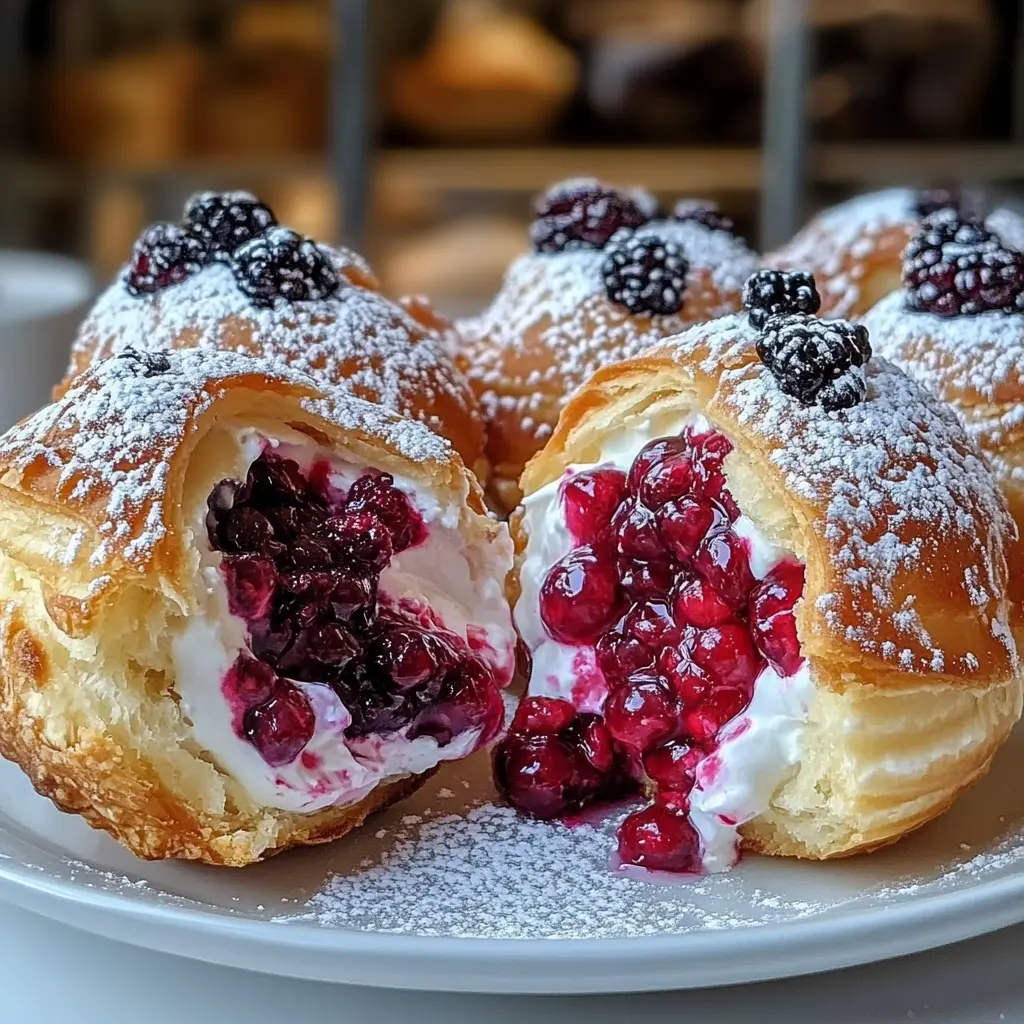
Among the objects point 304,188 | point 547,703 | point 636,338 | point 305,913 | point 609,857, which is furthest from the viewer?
point 304,188

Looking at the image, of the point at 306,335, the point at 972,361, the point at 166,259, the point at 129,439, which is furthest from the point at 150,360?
the point at 972,361

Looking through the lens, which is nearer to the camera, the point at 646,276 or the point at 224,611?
the point at 224,611

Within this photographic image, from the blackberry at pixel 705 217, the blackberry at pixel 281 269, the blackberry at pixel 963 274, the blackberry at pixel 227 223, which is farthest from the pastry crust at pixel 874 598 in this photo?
the blackberry at pixel 705 217

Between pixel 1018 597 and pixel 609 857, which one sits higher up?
pixel 1018 597

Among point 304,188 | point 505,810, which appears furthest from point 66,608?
point 304,188

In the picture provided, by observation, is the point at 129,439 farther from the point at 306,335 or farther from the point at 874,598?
the point at 874,598

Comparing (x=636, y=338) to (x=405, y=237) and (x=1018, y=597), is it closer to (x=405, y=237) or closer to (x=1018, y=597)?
(x=1018, y=597)

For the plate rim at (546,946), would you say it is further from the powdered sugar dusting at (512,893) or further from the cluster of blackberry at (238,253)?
the cluster of blackberry at (238,253)
